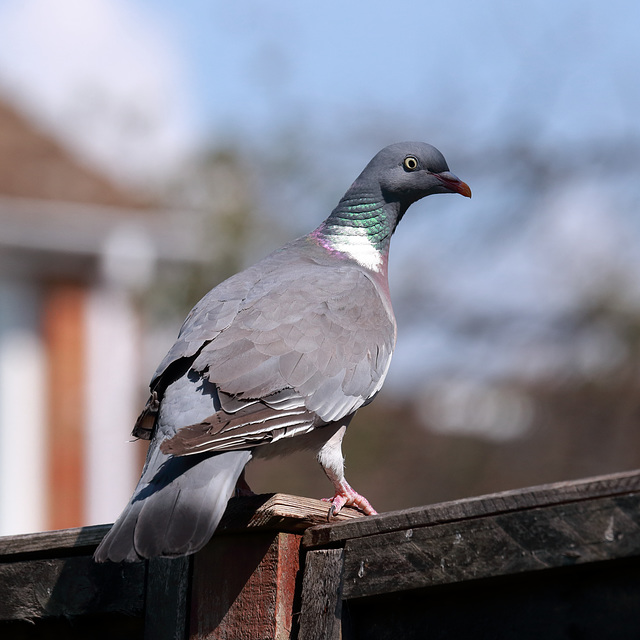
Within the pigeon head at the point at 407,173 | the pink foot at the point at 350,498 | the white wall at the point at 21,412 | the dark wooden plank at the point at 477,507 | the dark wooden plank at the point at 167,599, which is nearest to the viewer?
the dark wooden plank at the point at 477,507

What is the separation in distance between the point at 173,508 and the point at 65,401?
7629mm

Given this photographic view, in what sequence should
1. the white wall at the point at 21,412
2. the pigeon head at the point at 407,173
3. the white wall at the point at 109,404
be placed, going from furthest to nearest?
the white wall at the point at 109,404
the white wall at the point at 21,412
the pigeon head at the point at 407,173

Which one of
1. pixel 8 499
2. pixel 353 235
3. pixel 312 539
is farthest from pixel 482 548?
pixel 8 499

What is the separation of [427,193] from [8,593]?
2.26 m

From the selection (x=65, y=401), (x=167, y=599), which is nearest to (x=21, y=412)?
(x=65, y=401)

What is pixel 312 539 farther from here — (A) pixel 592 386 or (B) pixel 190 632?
(A) pixel 592 386

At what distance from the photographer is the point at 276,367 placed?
3.39 metres

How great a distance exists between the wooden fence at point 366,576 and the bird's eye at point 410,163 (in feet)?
6.49

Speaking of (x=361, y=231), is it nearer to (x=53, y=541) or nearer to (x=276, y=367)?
(x=276, y=367)

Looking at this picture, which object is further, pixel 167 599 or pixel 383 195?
pixel 383 195

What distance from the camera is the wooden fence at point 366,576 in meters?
2.20

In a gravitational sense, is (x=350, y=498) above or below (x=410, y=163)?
below

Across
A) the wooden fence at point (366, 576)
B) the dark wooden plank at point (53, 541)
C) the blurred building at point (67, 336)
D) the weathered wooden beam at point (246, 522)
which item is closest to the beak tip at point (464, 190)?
the weathered wooden beam at point (246, 522)

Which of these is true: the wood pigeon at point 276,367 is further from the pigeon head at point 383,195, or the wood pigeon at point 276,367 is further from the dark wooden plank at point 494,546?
the dark wooden plank at point 494,546
